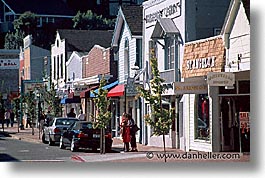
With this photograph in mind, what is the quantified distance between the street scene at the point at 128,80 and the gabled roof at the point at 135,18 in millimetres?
46

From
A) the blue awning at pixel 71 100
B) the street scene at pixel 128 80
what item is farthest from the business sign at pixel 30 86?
the blue awning at pixel 71 100

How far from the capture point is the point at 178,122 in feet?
68.0

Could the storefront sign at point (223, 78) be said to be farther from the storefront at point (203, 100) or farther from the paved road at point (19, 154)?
the paved road at point (19, 154)

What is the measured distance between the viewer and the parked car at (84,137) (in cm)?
2040

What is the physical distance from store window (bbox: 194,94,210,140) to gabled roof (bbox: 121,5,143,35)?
4217 millimetres

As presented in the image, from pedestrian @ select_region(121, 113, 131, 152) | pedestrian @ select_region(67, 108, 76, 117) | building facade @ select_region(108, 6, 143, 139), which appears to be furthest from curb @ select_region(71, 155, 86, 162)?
pedestrian @ select_region(67, 108, 76, 117)

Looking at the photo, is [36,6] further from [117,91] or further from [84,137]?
[84,137]

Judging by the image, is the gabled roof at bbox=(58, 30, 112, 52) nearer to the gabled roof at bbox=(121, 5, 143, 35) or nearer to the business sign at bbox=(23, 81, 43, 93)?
the gabled roof at bbox=(121, 5, 143, 35)

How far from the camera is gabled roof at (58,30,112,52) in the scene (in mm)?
18656

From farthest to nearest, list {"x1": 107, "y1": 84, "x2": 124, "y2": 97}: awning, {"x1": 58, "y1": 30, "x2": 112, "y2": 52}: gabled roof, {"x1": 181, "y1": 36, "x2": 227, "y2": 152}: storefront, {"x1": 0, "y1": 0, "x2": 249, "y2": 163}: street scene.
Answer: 1. {"x1": 107, "y1": 84, "x2": 124, "y2": 97}: awning
2. {"x1": 181, "y1": 36, "x2": 227, "y2": 152}: storefront
3. {"x1": 58, "y1": 30, "x2": 112, "y2": 52}: gabled roof
4. {"x1": 0, "y1": 0, "x2": 249, "y2": 163}: street scene

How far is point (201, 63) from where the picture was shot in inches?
763

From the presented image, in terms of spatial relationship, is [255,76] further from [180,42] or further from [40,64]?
[40,64]

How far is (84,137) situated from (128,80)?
6.81ft

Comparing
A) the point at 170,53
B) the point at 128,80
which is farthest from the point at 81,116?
the point at 170,53
